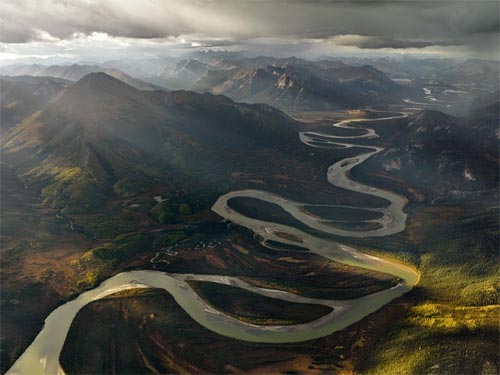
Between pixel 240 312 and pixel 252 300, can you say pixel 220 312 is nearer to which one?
pixel 240 312

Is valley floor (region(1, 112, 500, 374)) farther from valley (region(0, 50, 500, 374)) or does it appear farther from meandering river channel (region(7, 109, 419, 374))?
meandering river channel (region(7, 109, 419, 374))

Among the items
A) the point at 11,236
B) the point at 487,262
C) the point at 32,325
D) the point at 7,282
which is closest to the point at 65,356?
the point at 32,325

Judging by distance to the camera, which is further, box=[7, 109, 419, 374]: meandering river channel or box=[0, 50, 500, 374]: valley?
box=[7, 109, 419, 374]: meandering river channel

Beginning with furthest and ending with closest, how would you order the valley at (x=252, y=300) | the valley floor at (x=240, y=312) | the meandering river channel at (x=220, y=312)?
1. the meandering river channel at (x=220, y=312)
2. the valley at (x=252, y=300)
3. the valley floor at (x=240, y=312)

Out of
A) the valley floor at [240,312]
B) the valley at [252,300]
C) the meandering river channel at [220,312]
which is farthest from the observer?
the meandering river channel at [220,312]

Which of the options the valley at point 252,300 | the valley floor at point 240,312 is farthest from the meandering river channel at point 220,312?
the valley floor at point 240,312

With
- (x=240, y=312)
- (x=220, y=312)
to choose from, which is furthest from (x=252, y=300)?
(x=220, y=312)

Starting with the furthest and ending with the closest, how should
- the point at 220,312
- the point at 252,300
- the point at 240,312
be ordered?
the point at 252,300, the point at 220,312, the point at 240,312

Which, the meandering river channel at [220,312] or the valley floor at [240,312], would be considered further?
the meandering river channel at [220,312]

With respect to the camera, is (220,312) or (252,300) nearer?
(220,312)

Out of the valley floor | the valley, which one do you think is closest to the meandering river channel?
the valley

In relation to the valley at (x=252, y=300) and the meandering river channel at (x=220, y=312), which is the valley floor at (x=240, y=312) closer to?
the valley at (x=252, y=300)

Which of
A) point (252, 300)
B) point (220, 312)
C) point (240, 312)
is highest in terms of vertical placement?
point (252, 300)
